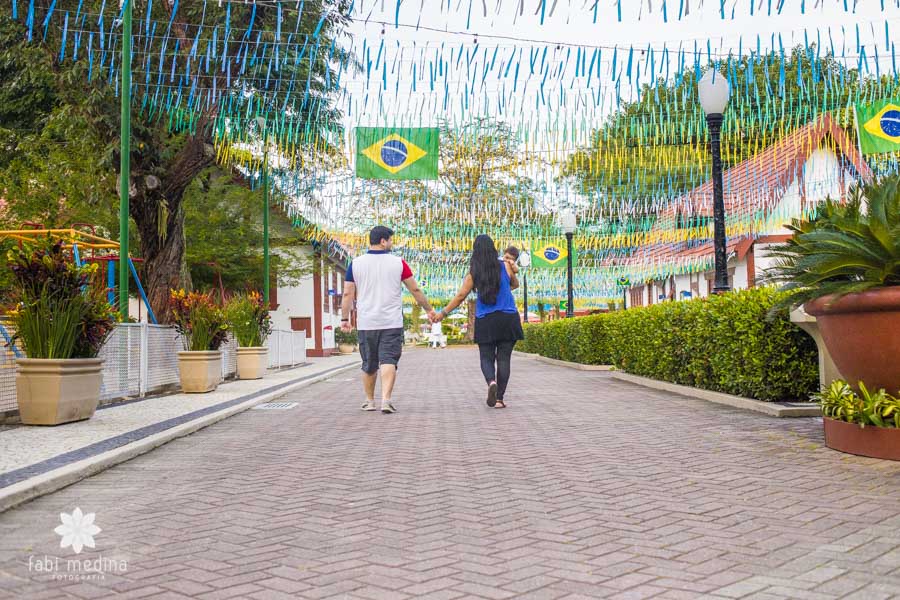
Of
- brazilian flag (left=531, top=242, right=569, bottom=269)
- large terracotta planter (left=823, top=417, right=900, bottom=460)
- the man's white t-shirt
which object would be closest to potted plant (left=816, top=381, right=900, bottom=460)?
large terracotta planter (left=823, top=417, right=900, bottom=460)

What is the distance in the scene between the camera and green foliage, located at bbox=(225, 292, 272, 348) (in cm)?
1786

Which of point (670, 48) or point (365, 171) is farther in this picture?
point (365, 171)

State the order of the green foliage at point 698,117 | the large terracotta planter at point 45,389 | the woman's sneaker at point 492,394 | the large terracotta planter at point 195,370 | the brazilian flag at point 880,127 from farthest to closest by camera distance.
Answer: the brazilian flag at point 880,127 → the green foliage at point 698,117 → the large terracotta planter at point 195,370 → the woman's sneaker at point 492,394 → the large terracotta planter at point 45,389

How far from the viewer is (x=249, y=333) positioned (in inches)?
717

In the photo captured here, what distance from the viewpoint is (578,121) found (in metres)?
15.7

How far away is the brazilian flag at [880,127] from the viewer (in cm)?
1697

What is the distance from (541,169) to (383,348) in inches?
405

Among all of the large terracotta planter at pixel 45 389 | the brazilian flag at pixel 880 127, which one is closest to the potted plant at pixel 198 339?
the large terracotta planter at pixel 45 389

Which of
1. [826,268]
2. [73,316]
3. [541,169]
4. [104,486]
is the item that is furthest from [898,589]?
[541,169]

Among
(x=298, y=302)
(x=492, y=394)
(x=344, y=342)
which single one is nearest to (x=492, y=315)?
(x=492, y=394)

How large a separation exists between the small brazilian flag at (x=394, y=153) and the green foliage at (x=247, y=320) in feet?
13.8

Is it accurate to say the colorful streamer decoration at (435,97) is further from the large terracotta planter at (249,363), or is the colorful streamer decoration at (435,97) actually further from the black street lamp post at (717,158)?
the large terracotta planter at (249,363)

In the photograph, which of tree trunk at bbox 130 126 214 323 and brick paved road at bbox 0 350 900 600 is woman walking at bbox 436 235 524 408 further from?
tree trunk at bbox 130 126 214 323

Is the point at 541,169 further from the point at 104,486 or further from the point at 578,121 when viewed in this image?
the point at 104,486
